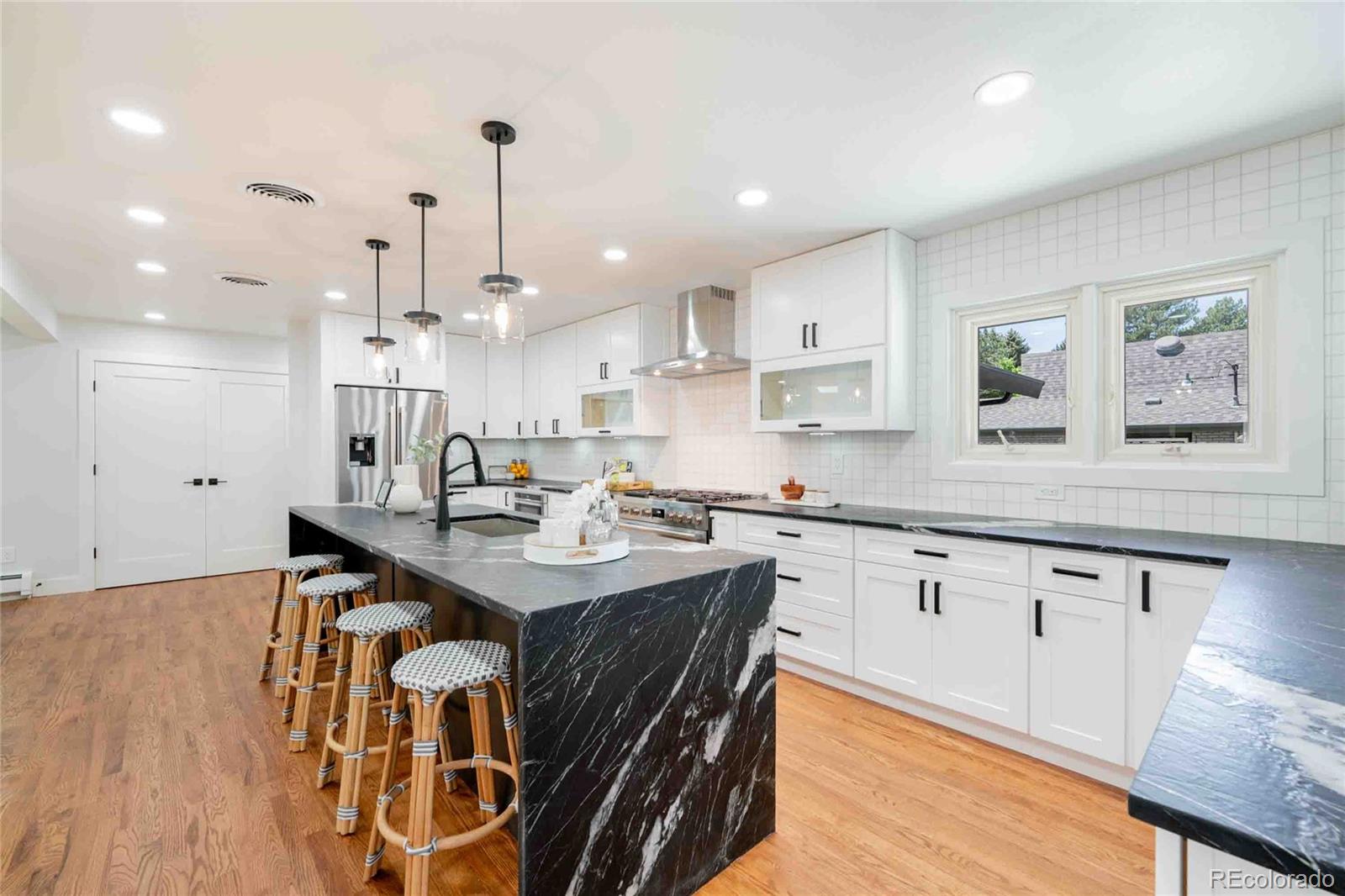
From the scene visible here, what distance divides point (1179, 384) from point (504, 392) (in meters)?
5.37

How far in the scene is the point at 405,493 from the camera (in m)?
3.27

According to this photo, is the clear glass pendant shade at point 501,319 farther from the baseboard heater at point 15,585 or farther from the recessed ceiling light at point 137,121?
the baseboard heater at point 15,585

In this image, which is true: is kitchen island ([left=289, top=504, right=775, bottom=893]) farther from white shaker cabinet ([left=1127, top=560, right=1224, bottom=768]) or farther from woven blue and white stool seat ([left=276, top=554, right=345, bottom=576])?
white shaker cabinet ([left=1127, top=560, right=1224, bottom=768])

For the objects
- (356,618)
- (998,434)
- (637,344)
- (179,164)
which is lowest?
(356,618)

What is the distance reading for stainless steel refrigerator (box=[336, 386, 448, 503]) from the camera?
498 centimetres

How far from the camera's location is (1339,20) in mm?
1605

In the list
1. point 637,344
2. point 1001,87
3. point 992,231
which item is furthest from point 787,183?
point 637,344

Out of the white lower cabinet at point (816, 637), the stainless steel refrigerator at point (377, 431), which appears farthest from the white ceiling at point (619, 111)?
the white lower cabinet at point (816, 637)

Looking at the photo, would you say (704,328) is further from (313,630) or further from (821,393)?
(313,630)

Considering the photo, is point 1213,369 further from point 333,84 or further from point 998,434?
point 333,84

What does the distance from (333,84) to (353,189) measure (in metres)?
0.83

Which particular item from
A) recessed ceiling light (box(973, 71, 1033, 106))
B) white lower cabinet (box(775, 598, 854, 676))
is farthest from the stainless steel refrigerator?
recessed ceiling light (box(973, 71, 1033, 106))

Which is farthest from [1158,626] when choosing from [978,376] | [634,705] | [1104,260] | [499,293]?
[499,293]

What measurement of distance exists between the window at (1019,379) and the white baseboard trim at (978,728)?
4.29ft
